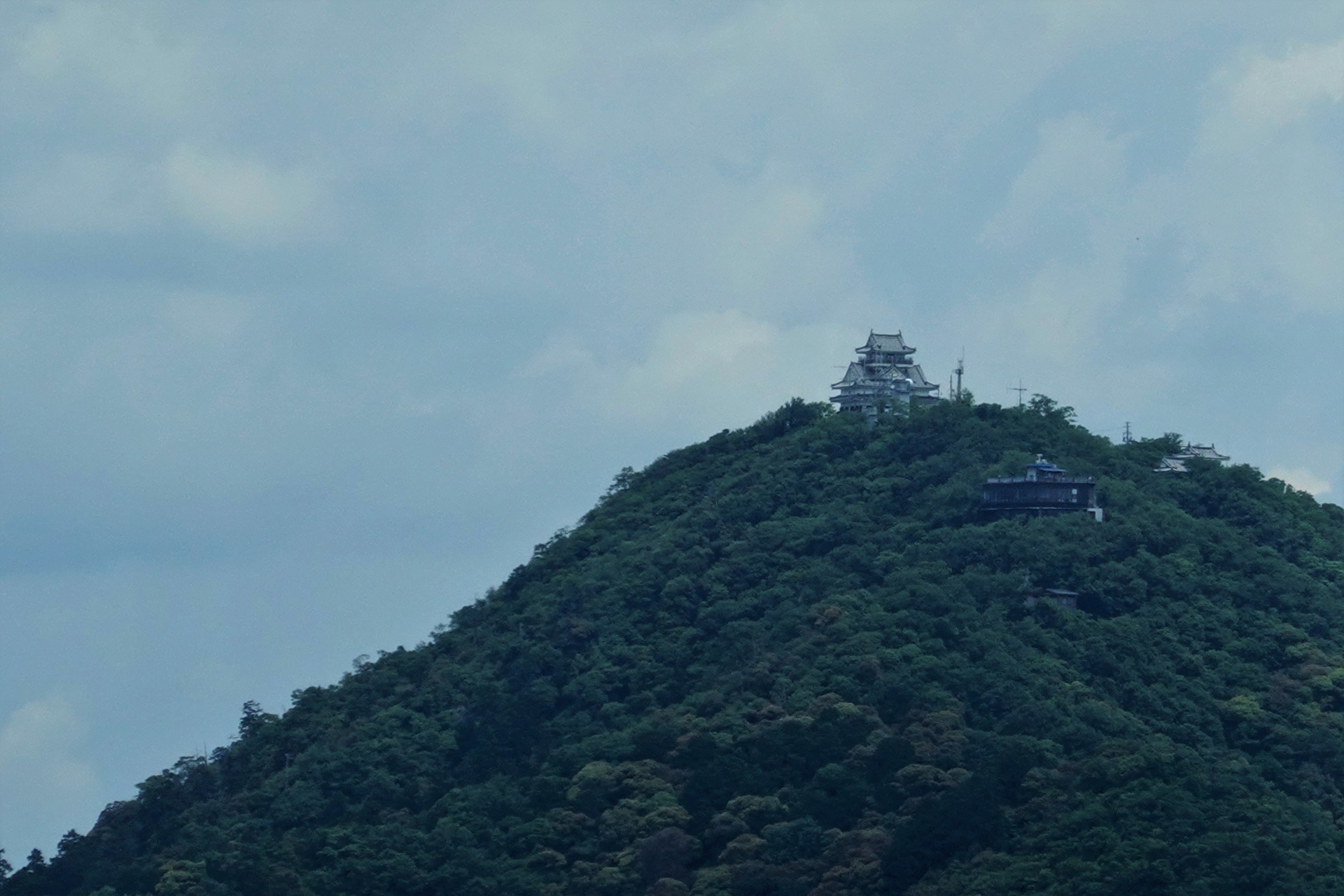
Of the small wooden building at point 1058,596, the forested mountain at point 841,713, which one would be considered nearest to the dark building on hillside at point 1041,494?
the forested mountain at point 841,713

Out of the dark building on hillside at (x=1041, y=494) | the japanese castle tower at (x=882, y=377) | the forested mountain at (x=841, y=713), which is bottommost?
the forested mountain at (x=841, y=713)

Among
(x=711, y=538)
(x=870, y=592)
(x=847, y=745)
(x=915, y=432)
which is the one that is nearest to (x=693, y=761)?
(x=847, y=745)

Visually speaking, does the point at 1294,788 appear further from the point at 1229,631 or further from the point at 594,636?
the point at 594,636

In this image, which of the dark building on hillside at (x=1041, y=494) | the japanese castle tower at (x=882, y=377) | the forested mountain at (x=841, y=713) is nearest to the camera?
the forested mountain at (x=841, y=713)

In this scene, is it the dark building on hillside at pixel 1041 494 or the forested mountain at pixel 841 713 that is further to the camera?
the dark building on hillside at pixel 1041 494

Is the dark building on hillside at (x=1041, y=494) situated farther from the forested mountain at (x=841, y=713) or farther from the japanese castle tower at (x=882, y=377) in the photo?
the japanese castle tower at (x=882, y=377)

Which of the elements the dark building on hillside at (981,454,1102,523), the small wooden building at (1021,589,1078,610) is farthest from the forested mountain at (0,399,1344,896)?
the dark building on hillside at (981,454,1102,523)

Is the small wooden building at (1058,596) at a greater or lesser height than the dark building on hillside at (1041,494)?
lesser
